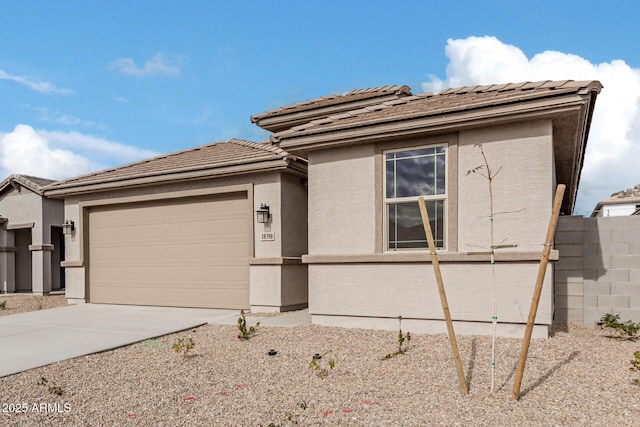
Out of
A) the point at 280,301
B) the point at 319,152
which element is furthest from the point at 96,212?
the point at 319,152

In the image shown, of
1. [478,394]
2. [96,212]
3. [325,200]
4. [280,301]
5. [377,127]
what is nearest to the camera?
[478,394]

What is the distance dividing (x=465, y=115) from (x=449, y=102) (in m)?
0.60

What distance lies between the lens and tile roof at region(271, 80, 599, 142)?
657 centimetres

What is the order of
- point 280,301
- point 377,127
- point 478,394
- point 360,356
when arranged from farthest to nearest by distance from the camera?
point 280,301
point 377,127
point 360,356
point 478,394

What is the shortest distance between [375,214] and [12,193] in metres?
16.6

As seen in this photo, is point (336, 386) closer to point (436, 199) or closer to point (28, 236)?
point (436, 199)

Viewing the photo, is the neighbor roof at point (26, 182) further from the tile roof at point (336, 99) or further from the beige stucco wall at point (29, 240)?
the tile roof at point (336, 99)

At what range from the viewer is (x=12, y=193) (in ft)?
58.7

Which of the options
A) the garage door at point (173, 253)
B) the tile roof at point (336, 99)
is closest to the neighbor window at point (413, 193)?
the garage door at point (173, 253)

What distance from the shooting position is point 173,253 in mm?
11172

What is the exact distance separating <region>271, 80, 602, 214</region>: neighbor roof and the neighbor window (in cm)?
41

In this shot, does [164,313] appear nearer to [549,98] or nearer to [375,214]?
[375,214]

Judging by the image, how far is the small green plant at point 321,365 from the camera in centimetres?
538

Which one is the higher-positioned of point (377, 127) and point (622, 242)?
point (377, 127)
